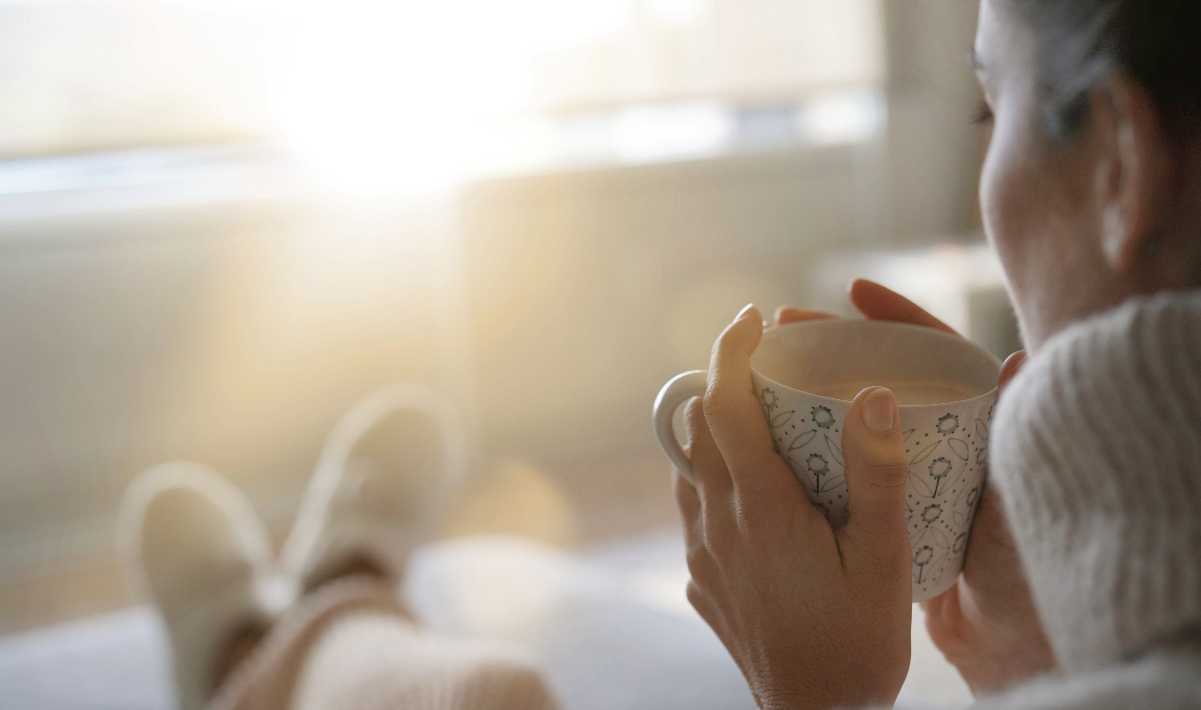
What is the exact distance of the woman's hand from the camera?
1.77ft

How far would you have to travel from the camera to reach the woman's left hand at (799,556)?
1.51 feet

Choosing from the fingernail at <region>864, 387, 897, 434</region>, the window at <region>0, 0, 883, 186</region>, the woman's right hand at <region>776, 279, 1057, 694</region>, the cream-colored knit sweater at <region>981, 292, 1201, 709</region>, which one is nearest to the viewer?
the cream-colored knit sweater at <region>981, 292, 1201, 709</region>

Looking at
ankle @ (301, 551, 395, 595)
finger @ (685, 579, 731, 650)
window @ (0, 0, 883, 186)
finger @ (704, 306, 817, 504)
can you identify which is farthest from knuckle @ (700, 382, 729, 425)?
window @ (0, 0, 883, 186)

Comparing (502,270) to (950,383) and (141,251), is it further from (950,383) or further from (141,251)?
(950,383)

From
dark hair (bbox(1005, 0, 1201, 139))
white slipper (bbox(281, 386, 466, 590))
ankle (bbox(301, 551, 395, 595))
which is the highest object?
dark hair (bbox(1005, 0, 1201, 139))

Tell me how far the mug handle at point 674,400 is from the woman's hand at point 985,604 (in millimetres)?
120

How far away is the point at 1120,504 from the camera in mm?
333

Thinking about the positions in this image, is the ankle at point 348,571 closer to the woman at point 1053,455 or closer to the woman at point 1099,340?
the woman at point 1053,455

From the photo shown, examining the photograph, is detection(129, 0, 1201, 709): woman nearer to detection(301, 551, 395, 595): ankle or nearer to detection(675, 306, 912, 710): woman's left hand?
detection(675, 306, 912, 710): woman's left hand

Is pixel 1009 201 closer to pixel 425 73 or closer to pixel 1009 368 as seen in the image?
pixel 1009 368

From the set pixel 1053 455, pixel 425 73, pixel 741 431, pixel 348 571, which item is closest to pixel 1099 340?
pixel 1053 455

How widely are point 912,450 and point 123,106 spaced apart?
1873mm

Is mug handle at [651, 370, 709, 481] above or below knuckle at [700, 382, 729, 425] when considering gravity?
below

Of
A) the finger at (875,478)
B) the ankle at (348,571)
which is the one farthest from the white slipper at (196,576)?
the finger at (875,478)
